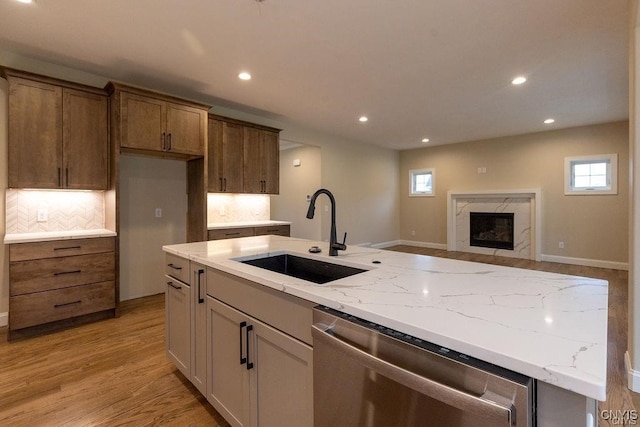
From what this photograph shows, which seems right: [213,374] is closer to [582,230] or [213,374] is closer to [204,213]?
[204,213]

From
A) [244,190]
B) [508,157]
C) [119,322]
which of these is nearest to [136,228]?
[119,322]

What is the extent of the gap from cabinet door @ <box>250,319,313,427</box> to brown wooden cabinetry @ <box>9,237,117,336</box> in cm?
249

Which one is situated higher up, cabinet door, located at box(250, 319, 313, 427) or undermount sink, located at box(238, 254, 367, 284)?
undermount sink, located at box(238, 254, 367, 284)

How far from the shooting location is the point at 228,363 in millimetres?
1520

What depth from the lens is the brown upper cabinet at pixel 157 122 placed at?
10.1ft

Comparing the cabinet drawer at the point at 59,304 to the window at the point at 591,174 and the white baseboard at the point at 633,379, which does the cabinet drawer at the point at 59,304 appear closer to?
the white baseboard at the point at 633,379

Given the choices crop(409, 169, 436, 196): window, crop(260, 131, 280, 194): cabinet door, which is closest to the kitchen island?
crop(260, 131, 280, 194): cabinet door

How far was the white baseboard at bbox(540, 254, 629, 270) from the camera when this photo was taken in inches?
205

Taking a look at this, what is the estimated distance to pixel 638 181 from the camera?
1.89 metres

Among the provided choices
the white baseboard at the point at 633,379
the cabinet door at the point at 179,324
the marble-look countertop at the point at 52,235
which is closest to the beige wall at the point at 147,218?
the marble-look countertop at the point at 52,235

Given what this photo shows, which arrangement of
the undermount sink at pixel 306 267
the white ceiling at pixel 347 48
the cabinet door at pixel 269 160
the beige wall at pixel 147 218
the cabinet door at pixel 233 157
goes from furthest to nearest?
1. the cabinet door at pixel 269 160
2. the cabinet door at pixel 233 157
3. the beige wall at pixel 147 218
4. the white ceiling at pixel 347 48
5. the undermount sink at pixel 306 267

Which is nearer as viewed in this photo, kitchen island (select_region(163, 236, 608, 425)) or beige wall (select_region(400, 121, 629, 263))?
kitchen island (select_region(163, 236, 608, 425))

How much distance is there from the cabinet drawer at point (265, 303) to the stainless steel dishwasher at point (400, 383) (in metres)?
0.10

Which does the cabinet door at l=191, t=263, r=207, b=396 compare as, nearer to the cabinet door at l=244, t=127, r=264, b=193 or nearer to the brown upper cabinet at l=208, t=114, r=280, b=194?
the brown upper cabinet at l=208, t=114, r=280, b=194
